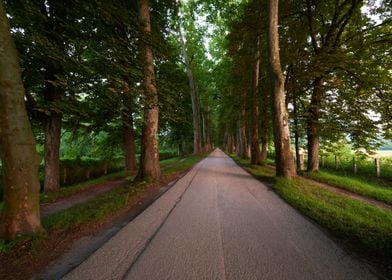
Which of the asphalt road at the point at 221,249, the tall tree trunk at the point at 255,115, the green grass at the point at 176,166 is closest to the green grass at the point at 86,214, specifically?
the asphalt road at the point at 221,249

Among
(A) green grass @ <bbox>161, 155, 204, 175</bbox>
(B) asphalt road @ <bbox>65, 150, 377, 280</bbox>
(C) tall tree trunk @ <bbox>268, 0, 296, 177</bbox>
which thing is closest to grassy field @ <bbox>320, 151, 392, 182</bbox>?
(C) tall tree trunk @ <bbox>268, 0, 296, 177</bbox>

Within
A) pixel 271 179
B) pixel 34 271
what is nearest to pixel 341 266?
pixel 34 271

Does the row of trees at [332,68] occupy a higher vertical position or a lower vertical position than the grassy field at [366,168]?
higher

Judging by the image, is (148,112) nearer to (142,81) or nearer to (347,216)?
(142,81)

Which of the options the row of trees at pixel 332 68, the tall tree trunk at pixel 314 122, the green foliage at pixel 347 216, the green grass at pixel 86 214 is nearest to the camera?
the green foliage at pixel 347 216

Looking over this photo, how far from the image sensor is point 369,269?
2590mm

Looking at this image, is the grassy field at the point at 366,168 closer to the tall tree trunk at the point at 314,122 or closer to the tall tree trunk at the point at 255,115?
the tall tree trunk at the point at 314,122

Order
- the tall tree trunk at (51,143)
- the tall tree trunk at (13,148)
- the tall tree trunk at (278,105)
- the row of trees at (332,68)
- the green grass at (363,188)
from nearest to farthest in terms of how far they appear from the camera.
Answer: the tall tree trunk at (13,148)
the green grass at (363,188)
the tall tree trunk at (51,143)
the tall tree trunk at (278,105)
the row of trees at (332,68)

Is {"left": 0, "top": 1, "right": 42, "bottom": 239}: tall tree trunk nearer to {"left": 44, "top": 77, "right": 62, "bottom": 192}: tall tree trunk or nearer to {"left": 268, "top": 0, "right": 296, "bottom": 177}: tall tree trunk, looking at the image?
{"left": 44, "top": 77, "right": 62, "bottom": 192}: tall tree trunk

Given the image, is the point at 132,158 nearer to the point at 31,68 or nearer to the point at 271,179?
the point at 31,68

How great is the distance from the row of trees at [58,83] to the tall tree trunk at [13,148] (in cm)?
1

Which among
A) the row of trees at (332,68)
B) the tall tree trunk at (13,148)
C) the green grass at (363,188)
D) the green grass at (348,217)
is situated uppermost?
the row of trees at (332,68)

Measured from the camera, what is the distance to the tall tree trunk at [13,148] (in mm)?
3238

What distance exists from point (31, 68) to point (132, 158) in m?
6.93
